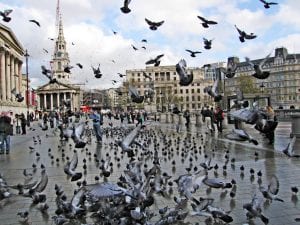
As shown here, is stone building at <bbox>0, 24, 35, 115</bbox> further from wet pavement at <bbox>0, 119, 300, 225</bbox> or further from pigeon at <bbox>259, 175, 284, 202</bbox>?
pigeon at <bbox>259, 175, 284, 202</bbox>

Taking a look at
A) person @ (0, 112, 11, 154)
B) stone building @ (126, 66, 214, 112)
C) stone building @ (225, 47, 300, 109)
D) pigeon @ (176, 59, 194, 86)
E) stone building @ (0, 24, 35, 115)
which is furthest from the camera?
stone building @ (225, 47, 300, 109)

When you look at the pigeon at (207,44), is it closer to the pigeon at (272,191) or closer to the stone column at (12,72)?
the pigeon at (272,191)

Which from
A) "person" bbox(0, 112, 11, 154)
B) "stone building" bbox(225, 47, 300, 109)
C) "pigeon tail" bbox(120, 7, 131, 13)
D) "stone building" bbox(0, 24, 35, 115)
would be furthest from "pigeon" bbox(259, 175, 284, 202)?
"stone building" bbox(225, 47, 300, 109)

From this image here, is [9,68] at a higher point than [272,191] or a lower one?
higher

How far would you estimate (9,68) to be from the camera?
333 feet

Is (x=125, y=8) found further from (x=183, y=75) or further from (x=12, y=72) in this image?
(x=12, y=72)

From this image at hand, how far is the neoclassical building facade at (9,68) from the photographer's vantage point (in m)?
90.3

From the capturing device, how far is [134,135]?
811 centimetres

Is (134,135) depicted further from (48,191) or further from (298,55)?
(298,55)

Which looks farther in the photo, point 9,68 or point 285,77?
point 285,77

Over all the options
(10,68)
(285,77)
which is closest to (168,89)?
(10,68)

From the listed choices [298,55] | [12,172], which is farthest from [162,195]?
[298,55]

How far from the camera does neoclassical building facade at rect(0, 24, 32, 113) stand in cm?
9029

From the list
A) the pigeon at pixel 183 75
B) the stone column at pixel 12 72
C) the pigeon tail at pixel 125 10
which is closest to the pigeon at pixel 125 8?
the pigeon tail at pixel 125 10
